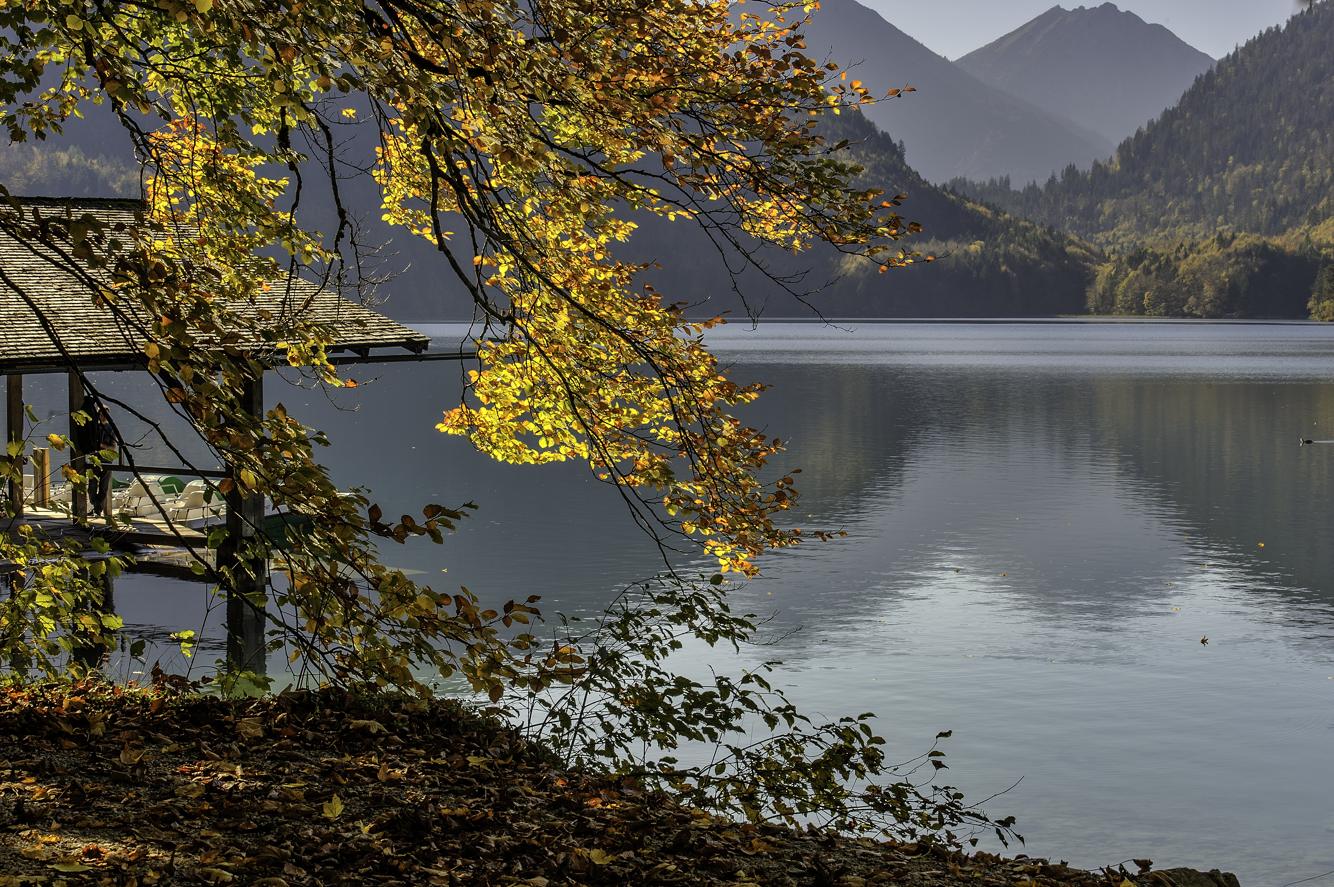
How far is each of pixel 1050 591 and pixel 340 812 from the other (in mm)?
25752

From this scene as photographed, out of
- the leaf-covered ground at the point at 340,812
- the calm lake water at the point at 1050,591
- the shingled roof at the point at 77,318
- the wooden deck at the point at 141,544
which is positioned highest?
the shingled roof at the point at 77,318

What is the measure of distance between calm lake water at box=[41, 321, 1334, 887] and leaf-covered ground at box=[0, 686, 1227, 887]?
8501 mm

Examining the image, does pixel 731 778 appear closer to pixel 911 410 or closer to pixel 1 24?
pixel 1 24

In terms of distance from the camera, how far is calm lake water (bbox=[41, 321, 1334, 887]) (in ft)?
58.9

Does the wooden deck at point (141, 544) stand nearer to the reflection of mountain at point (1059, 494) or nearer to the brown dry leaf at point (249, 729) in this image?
the reflection of mountain at point (1059, 494)

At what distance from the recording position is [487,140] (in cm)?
902

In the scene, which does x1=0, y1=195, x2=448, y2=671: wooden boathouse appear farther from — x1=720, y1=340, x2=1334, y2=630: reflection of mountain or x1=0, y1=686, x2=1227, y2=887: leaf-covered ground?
x1=720, y1=340, x2=1334, y2=630: reflection of mountain

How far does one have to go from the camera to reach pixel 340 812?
7.21 m

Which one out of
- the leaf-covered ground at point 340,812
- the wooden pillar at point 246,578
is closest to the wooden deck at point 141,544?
the wooden pillar at point 246,578

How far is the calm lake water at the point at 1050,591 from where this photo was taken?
58.9 ft

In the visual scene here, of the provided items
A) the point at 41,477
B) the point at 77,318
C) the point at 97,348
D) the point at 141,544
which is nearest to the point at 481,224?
the point at 97,348

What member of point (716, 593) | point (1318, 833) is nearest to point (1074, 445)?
point (1318, 833)

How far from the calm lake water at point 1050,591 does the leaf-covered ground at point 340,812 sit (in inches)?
335

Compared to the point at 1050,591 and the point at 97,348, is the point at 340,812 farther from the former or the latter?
the point at 1050,591
